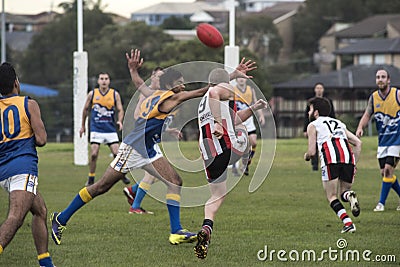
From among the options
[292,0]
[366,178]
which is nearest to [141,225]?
[366,178]

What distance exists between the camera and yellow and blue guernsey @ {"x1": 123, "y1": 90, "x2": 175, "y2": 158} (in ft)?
39.5

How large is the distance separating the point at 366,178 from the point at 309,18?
103764mm

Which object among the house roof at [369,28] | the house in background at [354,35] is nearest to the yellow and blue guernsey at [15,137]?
the house in background at [354,35]

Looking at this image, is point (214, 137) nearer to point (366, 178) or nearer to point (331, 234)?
point (331, 234)

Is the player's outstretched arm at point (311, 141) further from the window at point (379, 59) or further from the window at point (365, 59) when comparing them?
the window at point (365, 59)

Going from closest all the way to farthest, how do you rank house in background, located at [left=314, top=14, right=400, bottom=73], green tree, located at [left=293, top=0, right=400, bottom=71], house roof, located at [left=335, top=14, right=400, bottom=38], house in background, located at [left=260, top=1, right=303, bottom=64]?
1. house in background, located at [left=314, top=14, right=400, bottom=73]
2. house roof, located at [left=335, top=14, right=400, bottom=38]
3. house in background, located at [left=260, top=1, right=303, bottom=64]
4. green tree, located at [left=293, top=0, right=400, bottom=71]

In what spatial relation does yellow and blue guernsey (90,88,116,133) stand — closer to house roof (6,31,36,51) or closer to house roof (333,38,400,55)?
house roof (333,38,400,55)

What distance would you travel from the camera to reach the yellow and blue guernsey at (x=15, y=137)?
30.7ft

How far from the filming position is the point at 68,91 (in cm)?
8162

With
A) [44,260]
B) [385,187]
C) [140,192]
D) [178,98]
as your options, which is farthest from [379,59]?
[44,260]

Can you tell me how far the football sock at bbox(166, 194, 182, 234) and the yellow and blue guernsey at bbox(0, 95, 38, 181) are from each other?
294 centimetres

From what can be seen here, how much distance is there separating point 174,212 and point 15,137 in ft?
10.4

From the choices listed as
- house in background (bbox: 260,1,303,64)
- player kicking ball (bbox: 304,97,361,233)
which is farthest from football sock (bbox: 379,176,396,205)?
house in background (bbox: 260,1,303,64)

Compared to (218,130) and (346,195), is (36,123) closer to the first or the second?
(218,130)
